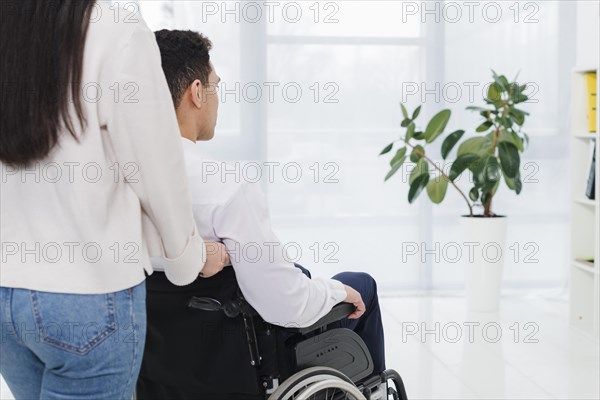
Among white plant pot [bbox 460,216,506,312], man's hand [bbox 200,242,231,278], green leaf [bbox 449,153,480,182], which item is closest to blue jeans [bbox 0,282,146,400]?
man's hand [bbox 200,242,231,278]

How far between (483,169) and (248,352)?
2.57 m

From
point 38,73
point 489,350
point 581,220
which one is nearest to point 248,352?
point 38,73

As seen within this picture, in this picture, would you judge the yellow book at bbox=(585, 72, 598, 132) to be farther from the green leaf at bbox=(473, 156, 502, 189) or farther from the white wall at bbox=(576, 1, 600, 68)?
the green leaf at bbox=(473, 156, 502, 189)

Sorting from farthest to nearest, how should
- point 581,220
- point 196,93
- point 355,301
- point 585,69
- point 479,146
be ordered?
point 479,146 < point 581,220 < point 585,69 < point 355,301 < point 196,93

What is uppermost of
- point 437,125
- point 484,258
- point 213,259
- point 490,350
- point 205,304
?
point 437,125

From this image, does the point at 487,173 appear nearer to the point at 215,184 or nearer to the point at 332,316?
the point at 332,316

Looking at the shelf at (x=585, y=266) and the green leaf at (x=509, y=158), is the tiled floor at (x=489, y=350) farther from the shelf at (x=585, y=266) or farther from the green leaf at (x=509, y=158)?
the green leaf at (x=509, y=158)

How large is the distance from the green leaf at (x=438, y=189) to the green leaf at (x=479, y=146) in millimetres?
173

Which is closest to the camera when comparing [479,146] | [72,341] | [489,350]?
[72,341]

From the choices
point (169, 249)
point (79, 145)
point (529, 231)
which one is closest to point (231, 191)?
point (169, 249)

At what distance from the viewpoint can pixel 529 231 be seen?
16.0 feet

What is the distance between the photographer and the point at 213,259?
1567 millimetres

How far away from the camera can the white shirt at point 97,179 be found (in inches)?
43.0

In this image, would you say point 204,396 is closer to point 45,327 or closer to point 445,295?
point 45,327
